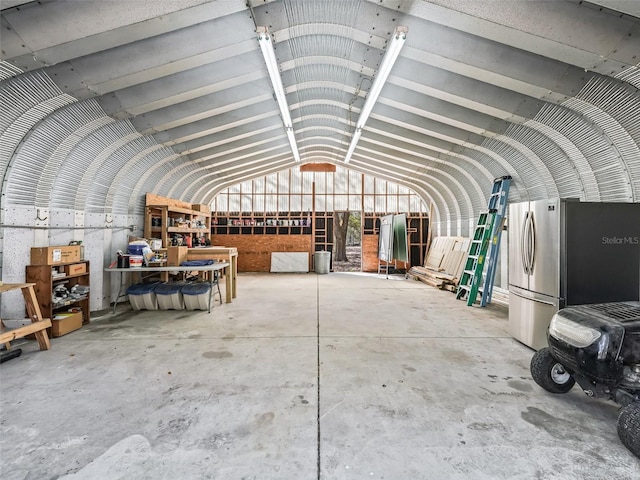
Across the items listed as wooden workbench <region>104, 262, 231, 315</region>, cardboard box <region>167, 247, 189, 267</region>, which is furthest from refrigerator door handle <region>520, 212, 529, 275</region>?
cardboard box <region>167, 247, 189, 267</region>

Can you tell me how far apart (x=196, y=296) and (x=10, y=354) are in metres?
2.32

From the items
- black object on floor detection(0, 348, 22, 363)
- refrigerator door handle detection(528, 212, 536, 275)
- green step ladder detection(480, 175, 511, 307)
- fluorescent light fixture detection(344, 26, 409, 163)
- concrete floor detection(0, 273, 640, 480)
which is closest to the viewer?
concrete floor detection(0, 273, 640, 480)

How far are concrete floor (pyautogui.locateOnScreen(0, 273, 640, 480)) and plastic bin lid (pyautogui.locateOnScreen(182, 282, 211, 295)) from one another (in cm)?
104

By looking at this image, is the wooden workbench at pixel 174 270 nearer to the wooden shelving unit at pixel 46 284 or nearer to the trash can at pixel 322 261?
the wooden shelving unit at pixel 46 284

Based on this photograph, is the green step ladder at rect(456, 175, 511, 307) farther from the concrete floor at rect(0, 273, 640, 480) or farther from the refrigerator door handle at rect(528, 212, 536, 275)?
the refrigerator door handle at rect(528, 212, 536, 275)

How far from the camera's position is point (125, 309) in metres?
5.41

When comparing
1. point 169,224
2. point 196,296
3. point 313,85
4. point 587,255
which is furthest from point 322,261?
point 587,255

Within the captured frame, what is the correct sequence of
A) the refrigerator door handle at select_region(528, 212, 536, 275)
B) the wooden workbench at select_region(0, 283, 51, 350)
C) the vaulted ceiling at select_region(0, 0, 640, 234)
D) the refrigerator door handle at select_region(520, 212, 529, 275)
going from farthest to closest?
1. the refrigerator door handle at select_region(520, 212, 529, 275)
2. the refrigerator door handle at select_region(528, 212, 536, 275)
3. the wooden workbench at select_region(0, 283, 51, 350)
4. the vaulted ceiling at select_region(0, 0, 640, 234)

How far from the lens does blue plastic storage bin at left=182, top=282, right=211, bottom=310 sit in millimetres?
5194

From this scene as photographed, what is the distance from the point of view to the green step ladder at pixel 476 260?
6012mm

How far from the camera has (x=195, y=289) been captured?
524cm

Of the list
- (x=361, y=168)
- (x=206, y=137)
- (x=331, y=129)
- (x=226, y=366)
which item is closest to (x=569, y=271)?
(x=226, y=366)

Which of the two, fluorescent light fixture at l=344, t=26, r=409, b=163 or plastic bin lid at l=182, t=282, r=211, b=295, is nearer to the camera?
fluorescent light fixture at l=344, t=26, r=409, b=163

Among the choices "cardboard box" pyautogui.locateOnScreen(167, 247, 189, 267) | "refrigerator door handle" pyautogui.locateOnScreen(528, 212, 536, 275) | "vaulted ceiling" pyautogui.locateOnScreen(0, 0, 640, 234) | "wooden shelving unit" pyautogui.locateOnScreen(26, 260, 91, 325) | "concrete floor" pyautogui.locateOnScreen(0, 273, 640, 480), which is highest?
"vaulted ceiling" pyautogui.locateOnScreen(0, 0, 640, 234)
